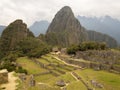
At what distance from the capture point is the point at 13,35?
3179 inches

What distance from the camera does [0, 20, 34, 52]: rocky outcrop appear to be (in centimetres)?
7869

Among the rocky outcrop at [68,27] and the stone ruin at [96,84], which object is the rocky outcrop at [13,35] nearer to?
the rocky outcrop at [68,27]

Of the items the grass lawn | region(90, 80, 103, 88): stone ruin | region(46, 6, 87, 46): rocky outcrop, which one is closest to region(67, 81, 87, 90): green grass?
region(90, 80, 103, 88): stone ruin

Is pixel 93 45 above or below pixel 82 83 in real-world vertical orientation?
above

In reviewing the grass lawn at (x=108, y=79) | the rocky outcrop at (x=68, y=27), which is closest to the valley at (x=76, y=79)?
the grass lawn at (x=108, y=79)

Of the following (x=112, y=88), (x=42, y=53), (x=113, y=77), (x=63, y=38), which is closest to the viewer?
(x=112, y=88)

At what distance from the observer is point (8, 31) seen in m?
82.4

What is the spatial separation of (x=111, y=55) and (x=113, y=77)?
35.1 ft

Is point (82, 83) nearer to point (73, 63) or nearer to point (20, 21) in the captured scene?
point (73, 63)

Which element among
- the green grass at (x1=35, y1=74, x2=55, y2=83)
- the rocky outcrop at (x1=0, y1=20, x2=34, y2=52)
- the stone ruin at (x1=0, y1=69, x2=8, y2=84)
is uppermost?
the rocky outcrop at (x1=0, y1=20, x2=34, y2=52)

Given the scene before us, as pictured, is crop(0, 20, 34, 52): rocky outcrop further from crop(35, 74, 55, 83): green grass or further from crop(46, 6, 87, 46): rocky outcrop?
crop(35, 74, 55, 83): green grass

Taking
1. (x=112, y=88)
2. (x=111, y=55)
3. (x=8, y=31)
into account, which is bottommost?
(x=112, y=88)

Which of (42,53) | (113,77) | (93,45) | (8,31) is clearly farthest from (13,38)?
(113,77)

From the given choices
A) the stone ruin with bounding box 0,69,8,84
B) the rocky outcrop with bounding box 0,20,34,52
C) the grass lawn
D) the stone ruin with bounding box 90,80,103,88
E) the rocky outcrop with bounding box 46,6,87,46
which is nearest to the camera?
the stone ruin with bounding box 0,69,8,84
